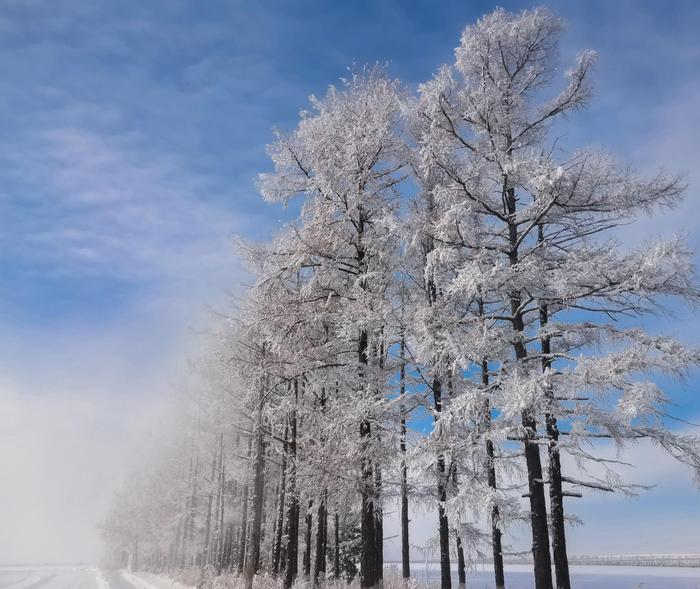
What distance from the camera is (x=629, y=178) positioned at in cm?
881

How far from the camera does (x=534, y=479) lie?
28.2 ft

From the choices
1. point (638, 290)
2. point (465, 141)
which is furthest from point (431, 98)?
point (638, 290)

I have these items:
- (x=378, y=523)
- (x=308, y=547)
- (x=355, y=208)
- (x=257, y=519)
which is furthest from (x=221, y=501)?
(x=355, y=208)

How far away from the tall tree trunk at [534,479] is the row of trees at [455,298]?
4cm

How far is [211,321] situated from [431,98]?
30.0ft

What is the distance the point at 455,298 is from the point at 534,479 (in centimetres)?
384

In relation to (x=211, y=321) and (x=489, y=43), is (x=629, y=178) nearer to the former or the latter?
(x=489, y=43)

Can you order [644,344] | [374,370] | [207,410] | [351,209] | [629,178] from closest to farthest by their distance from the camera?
1. [644,344]
2. [629,178]
3. [374,370]
4. [351,209]
5. [207,410]

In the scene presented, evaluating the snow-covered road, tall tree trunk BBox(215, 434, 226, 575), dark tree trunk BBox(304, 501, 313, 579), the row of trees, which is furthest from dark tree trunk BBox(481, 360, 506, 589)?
tall tree trunk BBox(215, 434, 226, 575)

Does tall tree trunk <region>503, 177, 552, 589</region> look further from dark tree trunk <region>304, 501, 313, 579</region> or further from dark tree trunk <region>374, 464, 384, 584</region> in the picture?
dark tree trunk <region>304, 501, 313, 579</region>

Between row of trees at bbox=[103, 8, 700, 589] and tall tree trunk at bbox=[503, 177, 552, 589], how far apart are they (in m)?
0.04

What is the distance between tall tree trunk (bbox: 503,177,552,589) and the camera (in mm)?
8117

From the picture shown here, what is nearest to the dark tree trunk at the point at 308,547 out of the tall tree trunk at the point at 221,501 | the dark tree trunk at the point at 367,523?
the tall tree trunk at the point at 221,501

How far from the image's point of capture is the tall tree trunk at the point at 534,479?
8117 millimetres
